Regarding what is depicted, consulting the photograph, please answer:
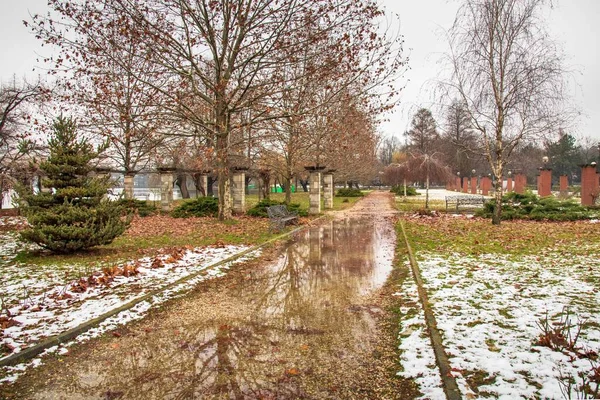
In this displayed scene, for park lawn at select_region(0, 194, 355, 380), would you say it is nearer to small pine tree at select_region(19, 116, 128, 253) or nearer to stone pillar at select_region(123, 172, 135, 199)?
small pine tree at select_region(19, 116, 128, 253)

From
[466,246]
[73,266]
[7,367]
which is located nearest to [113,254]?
[73,266]

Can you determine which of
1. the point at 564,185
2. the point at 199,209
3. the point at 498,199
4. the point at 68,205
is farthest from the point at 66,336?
the point at 564,185

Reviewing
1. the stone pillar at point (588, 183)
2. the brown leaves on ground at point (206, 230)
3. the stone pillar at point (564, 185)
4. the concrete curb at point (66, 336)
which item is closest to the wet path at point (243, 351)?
the concrete curb at point (66, 336)

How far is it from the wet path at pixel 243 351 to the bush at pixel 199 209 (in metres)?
13.9

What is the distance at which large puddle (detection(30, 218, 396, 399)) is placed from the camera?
3.50 metres

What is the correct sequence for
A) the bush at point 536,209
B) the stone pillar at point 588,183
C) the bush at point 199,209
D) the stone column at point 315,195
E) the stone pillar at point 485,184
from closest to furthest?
the bush at point 536,209
the bush at point 199,209
the stone column at point 315,195
the stone pillar at point 588,183
the stone pillar at point 485,184

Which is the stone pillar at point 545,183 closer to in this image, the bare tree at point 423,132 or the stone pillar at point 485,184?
the stone pillar at point 485,184

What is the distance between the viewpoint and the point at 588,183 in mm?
24438

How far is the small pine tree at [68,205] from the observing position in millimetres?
9047

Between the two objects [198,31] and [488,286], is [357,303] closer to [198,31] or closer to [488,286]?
[488,286]

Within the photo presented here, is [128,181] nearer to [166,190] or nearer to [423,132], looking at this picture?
[166,190]

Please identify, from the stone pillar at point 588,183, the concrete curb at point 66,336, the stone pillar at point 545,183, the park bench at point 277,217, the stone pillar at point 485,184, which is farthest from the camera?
the stone pillar at point 485,184

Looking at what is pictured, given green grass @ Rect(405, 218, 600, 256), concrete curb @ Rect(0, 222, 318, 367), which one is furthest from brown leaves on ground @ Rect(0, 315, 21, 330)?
green grass @ Rect(405, 218, 600, 256)

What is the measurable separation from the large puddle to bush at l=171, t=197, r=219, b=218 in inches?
546
